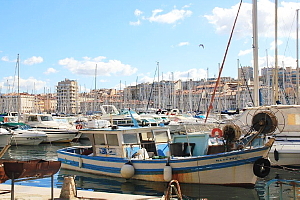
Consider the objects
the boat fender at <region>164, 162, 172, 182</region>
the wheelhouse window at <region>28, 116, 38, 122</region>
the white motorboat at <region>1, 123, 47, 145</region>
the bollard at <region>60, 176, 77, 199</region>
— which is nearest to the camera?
the bollard at <region>60, 176, 77, 199</region>

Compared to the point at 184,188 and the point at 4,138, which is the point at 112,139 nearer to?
the point at 184,188

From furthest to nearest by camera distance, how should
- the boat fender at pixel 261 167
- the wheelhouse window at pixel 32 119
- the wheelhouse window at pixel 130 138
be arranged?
1. the wheelhouse window at pixel 32 119
2. the wheelhouse window at pixel 130 138
3. the boat fender at pixel 261 167

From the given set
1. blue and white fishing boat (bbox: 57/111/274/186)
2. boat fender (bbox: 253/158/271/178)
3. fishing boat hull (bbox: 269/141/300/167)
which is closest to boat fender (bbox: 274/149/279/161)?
fishing boat hull (bbox: 269/141/300/167)

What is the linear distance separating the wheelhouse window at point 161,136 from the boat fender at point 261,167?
4450mm

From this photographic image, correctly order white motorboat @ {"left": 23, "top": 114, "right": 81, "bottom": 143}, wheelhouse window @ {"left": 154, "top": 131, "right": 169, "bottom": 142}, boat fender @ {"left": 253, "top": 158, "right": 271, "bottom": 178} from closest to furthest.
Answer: boat fender @ {"left": 253, "top": 158, "right": 271, "bottom": 178} < wheelhouse window @ {"left": 154, "top": 131, "right": 169, "bottom": 142} < white motorboat @ {"left": 23, "top": 114, "right": 81, "bottom": 143}

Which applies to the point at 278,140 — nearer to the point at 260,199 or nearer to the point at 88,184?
the point at 260,199

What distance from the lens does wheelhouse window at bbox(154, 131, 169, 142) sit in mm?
16656

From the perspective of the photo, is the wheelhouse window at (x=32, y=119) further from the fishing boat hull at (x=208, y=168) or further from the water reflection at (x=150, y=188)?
the fishing boat hull at (x=208, y=168)

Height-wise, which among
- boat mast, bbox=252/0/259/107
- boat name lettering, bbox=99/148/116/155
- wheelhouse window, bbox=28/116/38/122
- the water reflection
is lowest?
the water reflection

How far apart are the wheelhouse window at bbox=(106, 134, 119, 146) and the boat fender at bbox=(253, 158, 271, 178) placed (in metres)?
5.78

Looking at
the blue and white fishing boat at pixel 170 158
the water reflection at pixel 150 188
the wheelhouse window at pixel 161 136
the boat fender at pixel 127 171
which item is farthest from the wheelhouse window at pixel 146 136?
the water reflection at pixel 150 188

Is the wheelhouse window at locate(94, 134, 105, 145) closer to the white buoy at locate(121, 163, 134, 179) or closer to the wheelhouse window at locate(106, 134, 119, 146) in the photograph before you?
the wheelhouse window at locate(106, 134, 119, 146)

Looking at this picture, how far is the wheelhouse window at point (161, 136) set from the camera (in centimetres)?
1666

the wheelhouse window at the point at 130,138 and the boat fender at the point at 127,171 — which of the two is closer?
the boat fender at the point at 127,171
